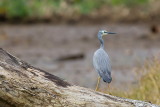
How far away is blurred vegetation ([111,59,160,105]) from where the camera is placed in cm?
725

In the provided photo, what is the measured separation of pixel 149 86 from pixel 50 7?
8993 mm

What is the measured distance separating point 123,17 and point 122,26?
0.62 m

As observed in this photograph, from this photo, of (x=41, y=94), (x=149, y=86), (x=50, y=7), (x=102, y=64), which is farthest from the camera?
(x=50, y=7)

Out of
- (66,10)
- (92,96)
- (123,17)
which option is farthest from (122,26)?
(92,96)

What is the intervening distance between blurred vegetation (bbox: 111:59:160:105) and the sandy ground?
7.69 ft

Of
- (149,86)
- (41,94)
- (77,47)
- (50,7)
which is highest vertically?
(50,7)

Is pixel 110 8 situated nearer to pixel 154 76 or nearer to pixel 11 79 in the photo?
pixel 154 76

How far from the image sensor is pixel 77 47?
14.0 metres

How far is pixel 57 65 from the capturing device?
486 inches

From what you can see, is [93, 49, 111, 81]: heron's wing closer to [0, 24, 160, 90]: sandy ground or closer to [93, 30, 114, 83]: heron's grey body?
[93, 30, 114, 83]: heron's grey body

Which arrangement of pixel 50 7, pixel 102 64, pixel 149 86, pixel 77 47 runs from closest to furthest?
pixel 102 64 < pixel 149 86 < pixel 77 47 < pixel 50 7

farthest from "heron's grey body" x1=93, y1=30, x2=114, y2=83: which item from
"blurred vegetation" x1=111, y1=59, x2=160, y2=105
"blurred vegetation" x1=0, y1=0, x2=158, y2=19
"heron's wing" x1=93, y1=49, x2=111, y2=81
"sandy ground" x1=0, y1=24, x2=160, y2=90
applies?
"blurred vegetation" x1=0, y1=0, x2=158, y2=19

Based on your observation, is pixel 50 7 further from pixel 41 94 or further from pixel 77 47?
pixel 41 94

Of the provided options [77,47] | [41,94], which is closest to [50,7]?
[77,47]
